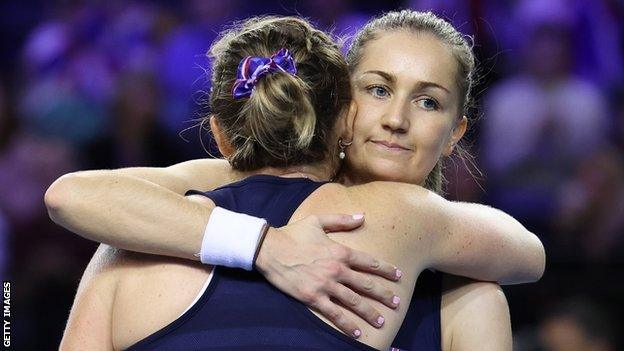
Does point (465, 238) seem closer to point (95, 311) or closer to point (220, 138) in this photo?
point (220, 138)

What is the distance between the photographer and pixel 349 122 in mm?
2439

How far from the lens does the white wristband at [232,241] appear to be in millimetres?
1990

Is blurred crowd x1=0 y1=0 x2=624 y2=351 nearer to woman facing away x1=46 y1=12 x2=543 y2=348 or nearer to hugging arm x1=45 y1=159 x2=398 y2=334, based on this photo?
woman facing away x1=46 y1=12 x2=543 y2=348

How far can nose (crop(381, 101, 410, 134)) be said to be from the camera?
237cm

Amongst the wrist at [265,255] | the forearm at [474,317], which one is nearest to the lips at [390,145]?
the forearm at [474,317]

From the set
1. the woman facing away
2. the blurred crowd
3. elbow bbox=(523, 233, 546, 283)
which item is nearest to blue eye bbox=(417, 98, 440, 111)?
the woman facing away

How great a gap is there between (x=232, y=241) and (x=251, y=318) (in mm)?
153

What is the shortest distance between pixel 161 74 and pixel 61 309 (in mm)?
1627

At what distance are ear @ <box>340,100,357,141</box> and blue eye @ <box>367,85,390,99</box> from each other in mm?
51

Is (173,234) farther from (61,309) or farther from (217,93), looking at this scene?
(61,309)

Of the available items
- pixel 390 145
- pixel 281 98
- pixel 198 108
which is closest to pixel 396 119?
pixel 390 145

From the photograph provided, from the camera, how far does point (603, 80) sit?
544 centimetres

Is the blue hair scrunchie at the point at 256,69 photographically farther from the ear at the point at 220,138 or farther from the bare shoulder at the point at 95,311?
the bare shoulder at the point at 95,311

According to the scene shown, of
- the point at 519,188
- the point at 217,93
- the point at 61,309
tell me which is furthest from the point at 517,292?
the point at 217,93
